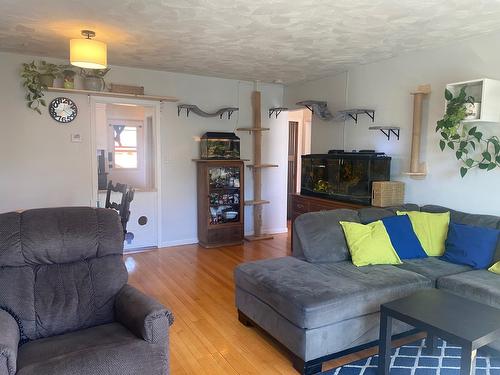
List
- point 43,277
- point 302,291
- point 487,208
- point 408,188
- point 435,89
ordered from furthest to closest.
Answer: point 408,188 < point 435,89 < point 487,208 < point 302,291 < point 43,277

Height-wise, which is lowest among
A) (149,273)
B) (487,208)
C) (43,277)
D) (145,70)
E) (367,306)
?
(149,273)

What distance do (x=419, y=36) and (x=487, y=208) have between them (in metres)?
1.61

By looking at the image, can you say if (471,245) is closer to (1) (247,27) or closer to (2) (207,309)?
(2) (207,309)

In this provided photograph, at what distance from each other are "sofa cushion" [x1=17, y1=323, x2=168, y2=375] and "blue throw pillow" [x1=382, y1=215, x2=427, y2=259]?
6.98 ft

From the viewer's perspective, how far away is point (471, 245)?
9.56 ft

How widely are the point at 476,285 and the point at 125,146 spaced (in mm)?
6025

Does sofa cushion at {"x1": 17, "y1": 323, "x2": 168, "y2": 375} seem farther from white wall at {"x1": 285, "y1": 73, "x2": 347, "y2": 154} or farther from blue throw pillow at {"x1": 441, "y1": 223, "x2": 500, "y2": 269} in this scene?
white wall at {"x1": 285, "y1": 73, "x2": 347, "y2": 154}

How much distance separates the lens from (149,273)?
159 inches

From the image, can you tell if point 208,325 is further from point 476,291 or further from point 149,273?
point 476,291

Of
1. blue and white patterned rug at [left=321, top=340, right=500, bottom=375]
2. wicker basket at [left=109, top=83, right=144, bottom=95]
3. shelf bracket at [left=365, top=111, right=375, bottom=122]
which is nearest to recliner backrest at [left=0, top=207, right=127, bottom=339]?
blue and white patterned rug at [left=321, top=340, right=500, bottom=375]

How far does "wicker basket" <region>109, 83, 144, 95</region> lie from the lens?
4.51 metres

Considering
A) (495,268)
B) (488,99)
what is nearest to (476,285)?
(495,268)

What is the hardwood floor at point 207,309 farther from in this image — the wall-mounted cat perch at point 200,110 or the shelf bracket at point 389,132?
the shelf bracket at point 389,132

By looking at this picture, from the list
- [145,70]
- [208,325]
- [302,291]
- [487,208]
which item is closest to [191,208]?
[145,70]
